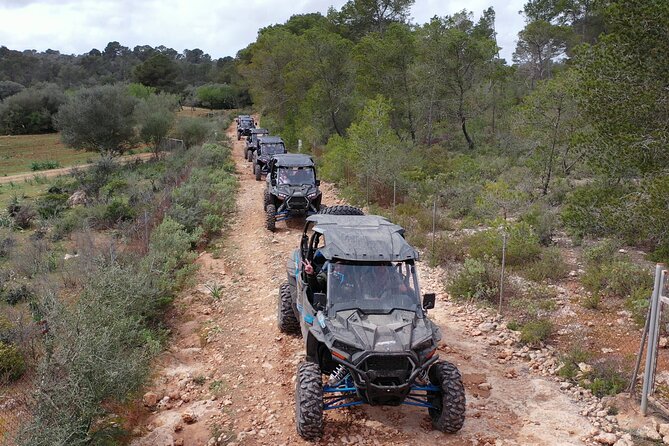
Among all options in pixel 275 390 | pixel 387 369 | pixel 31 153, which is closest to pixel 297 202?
pixel 275 390

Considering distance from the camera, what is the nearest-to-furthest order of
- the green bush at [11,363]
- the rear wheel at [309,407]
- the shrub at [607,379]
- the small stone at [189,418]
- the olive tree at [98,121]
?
the rear wheel at [309,407], the small stone at [189,418], the shrub at [607,379], the green bush at [11,363], the olive tree at [98,121]

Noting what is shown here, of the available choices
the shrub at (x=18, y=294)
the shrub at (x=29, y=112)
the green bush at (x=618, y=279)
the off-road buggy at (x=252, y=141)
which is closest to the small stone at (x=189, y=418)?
the shrub at (x=18, y=294)

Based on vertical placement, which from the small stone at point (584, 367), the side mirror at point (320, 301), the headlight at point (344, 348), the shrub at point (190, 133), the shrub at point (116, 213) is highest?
the shrub at point (190, 133)

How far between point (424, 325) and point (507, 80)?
2752cm

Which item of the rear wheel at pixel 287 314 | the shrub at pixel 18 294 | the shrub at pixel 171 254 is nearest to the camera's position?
the rear wheel at pixel 287 314

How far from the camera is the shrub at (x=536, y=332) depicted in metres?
7.40

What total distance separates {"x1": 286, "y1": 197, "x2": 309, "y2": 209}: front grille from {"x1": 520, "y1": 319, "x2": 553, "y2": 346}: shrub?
7297 mm

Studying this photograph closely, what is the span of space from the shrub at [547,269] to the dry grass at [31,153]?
3365 centimetres

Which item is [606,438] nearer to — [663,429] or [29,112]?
[663,429]

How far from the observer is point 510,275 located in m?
9.87

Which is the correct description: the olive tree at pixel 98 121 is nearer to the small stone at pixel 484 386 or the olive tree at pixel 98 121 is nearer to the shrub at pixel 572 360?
the small stone at pixel 484 386

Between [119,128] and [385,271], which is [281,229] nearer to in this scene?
[385,271]

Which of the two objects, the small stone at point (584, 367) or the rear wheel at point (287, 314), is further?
the rear wheel at point (287, 314)

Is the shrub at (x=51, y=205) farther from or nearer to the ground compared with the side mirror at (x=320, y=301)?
nearer to the ground
